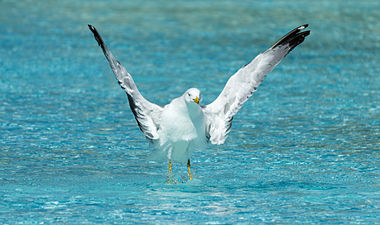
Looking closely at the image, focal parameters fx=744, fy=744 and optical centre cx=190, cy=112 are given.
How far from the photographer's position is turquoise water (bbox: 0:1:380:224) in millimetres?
6371

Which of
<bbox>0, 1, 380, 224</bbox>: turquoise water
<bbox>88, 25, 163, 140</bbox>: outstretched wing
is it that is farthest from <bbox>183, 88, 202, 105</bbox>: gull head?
<bbox>0, 1, 380, 224</bbox>: turquoise water

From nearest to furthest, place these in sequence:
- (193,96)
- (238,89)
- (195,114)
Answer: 1. (193,96)
2. (195,114)
3. (238,89)

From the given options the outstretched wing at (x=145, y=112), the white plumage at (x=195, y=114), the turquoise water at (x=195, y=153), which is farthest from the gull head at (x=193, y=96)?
the turquoise water at (x=195, y=153)

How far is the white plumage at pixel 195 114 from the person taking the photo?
6.87 m

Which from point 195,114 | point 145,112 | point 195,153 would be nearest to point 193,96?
point 195,114

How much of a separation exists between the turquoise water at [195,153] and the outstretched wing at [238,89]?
516 mm

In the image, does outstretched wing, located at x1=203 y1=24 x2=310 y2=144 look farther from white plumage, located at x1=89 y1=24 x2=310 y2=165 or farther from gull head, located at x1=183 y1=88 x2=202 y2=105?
gull head, located at x1=183 y1=88 x2=202 y2=105

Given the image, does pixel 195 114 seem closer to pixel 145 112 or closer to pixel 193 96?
pixel 193 96

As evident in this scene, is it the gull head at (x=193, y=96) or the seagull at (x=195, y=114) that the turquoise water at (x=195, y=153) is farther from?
the gull head at (x=193, y=96)

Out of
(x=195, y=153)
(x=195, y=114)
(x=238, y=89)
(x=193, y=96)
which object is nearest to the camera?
(x=193, y=96)

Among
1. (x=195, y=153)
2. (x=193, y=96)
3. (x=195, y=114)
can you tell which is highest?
(x=193, y=96)

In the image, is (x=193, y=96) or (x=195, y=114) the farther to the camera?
(x=195, y=114)

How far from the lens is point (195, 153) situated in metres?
8.34

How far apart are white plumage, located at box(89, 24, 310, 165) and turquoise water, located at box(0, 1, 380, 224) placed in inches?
15.7
